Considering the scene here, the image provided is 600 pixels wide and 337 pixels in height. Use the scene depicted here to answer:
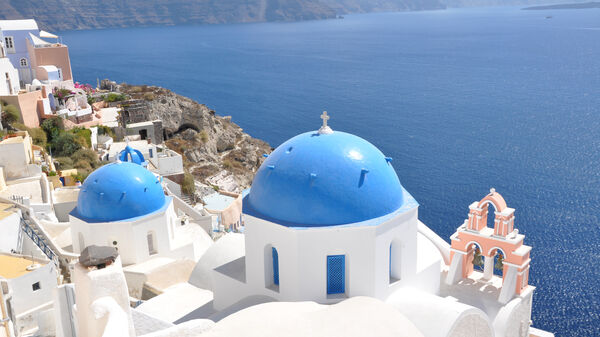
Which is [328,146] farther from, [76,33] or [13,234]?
[76,33]

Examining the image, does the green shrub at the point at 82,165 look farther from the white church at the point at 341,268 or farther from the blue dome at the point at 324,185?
the blue dome at the point at 324,185

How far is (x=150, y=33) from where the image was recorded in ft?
630

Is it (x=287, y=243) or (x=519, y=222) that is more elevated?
(x=287, y=243)

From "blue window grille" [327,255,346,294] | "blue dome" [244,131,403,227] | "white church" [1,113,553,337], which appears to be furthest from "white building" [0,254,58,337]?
"blue window grille" [327,255,346,294]

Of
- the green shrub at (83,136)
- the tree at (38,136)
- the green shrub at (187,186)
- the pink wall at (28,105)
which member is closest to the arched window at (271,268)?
the green shrub at (187,186)

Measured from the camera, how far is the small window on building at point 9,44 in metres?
45.2

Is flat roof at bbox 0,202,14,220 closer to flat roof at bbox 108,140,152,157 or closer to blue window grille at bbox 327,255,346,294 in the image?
flat roof at bbox 108,140,152,157

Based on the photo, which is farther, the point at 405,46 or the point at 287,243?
the point at 405,46

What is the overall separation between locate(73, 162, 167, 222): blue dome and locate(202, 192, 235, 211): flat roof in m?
13.2

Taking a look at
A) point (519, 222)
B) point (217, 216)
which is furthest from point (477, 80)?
point (217, 216)

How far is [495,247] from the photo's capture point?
14523 mm

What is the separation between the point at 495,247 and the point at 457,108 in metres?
54.5

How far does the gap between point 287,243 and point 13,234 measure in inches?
447

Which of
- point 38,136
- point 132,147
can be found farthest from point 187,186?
point 38,136
